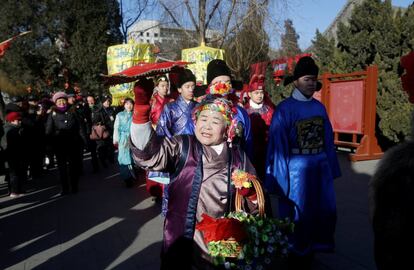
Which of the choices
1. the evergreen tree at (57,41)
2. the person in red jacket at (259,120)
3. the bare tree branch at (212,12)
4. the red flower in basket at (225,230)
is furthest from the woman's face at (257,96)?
the evergreen tree at (57,41)

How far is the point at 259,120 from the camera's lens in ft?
16.6

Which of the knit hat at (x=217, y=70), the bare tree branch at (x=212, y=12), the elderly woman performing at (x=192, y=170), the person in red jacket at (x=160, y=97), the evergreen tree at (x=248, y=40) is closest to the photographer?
the elderly woman performing at (x=192, y=170)

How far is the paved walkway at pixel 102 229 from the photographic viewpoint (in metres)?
4.18

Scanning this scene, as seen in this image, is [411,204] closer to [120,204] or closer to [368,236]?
[368,236]

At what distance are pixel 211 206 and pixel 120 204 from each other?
4514 mm

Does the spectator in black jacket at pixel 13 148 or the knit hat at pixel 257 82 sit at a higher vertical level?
the knit hat at pixel 257 82

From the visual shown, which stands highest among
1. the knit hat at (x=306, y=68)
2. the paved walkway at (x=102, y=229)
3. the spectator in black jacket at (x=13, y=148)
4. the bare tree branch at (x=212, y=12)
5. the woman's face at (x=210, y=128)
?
the bare tree branch at (x=212, y=12)

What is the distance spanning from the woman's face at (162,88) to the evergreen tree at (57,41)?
16671 millimetres

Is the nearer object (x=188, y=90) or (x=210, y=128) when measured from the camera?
(x=210, y=128)

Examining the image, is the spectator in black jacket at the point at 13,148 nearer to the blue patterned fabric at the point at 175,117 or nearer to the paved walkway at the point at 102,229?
the paved walkway at the point at 102,229

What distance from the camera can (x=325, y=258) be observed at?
4.10 m

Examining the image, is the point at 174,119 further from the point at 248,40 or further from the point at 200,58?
the point at 248,40

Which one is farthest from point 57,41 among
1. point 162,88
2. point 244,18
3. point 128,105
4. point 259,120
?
point 259,120

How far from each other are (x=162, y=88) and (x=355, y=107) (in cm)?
556
